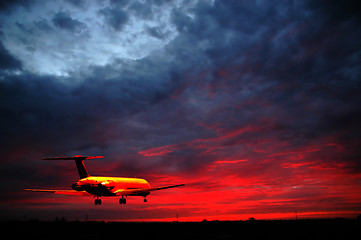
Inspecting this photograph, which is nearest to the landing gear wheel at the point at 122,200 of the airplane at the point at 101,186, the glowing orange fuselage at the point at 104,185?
the airplane at the point at 101,186

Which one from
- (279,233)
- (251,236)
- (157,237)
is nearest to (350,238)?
A: (279,233)

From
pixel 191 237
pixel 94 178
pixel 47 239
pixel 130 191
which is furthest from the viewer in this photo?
pixel 130 191

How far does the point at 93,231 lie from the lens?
15.2 m

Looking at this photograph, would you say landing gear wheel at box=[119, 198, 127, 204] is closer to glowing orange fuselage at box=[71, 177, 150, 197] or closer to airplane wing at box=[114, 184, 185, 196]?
airplane wing at box=[114, 184, 185, 196]

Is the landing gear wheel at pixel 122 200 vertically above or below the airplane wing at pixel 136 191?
below

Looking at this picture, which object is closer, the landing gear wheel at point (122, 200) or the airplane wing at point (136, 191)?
the airplane wing at point (136, 191)

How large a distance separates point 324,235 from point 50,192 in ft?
135

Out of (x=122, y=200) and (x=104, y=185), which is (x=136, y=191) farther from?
(x=104, y=185)

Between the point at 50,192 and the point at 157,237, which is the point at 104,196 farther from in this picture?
the point at 157,237

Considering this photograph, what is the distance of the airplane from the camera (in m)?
42.8

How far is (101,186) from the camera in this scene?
44500mm

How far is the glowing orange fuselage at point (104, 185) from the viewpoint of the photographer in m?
42.3

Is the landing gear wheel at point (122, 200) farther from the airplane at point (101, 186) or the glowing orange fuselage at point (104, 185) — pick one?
the glowing orange fuselage at point (104, 185)

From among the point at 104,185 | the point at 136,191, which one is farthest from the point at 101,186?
the point at 136,191
